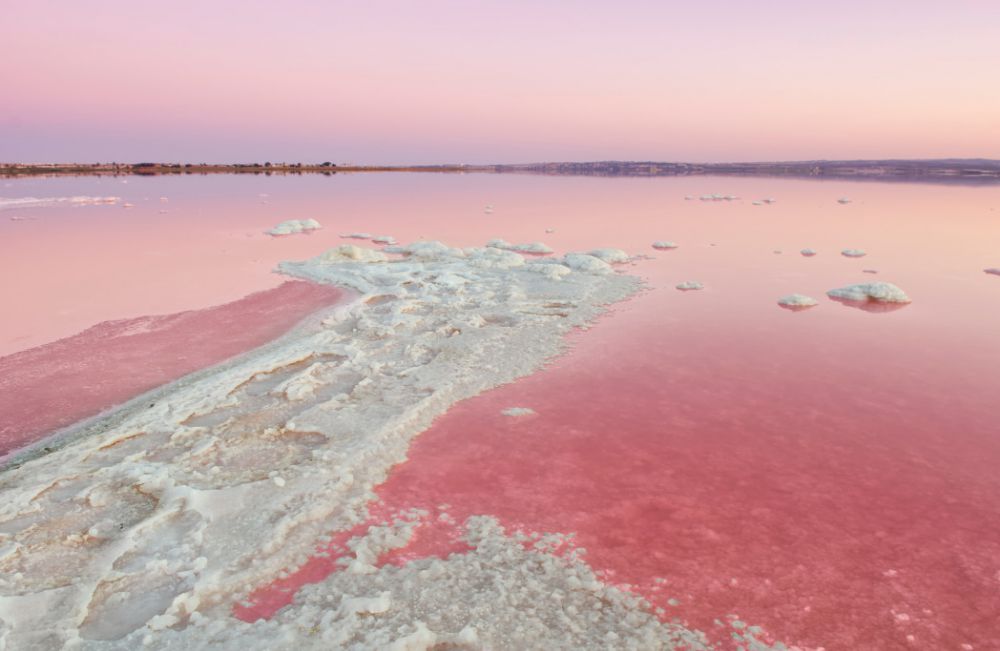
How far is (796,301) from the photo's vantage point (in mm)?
10922

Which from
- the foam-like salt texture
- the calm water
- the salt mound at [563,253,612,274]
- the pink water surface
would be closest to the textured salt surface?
the foam-like salt texture

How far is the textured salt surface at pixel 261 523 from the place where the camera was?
317 centimetres

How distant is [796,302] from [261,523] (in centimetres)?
1018

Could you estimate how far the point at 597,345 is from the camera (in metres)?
8.47

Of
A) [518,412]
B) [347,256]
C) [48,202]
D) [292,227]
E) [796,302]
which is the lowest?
[518,412]

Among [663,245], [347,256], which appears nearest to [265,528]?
[347,256]

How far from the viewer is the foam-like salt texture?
10.4ft

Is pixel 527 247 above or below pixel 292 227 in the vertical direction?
below

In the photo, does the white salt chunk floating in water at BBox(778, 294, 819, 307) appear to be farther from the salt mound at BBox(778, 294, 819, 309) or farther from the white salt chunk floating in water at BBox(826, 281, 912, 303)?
the white salt chunk floating in water at BBox(826, 281, 912, 303)

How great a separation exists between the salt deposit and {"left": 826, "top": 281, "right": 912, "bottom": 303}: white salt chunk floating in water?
37173 millimetres

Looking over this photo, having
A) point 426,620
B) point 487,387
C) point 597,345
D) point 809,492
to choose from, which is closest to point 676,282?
point 597,345

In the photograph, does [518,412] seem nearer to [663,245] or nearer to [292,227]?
[663,245]

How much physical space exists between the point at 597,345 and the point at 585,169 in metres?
168

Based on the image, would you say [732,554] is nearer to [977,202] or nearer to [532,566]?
[532,566]
